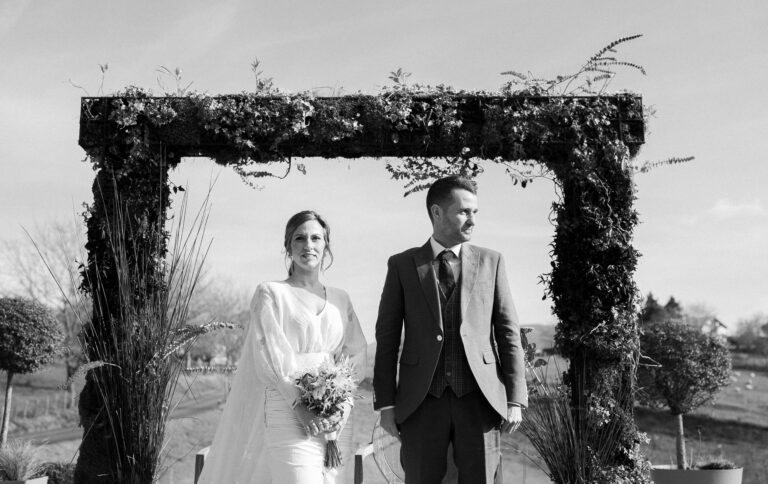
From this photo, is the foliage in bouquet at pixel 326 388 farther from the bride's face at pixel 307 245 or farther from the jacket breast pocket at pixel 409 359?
the bride's face at pixel 307 245

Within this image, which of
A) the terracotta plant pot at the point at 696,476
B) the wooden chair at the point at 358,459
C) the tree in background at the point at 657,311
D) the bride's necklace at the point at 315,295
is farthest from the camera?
the tree in background at the point at 657,311

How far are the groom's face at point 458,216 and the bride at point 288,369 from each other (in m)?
0.70

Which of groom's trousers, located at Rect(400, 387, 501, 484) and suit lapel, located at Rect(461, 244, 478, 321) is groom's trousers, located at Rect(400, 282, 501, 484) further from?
suit lapel, located at Rect(461, 244, 478, 321)

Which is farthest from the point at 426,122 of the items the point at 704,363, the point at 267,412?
the point at 704,363

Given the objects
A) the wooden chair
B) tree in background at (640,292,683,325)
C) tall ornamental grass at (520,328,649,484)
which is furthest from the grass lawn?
the wooden chair

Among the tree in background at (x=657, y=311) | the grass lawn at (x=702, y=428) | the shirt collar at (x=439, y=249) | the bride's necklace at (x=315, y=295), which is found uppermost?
the tree in background at (x=657, y=311)

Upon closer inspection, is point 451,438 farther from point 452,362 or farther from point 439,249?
point 439,249

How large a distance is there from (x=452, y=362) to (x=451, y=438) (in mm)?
336

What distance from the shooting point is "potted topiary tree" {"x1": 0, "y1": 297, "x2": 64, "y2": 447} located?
1035 cm

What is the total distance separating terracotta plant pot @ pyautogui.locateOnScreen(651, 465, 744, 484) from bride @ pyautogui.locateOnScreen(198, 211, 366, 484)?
5.14 m

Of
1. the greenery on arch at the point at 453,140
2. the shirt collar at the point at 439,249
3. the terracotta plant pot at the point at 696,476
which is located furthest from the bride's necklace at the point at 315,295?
the terracotta plant pot at the point at 696,476

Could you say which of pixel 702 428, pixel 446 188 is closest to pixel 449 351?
pixel 446 188

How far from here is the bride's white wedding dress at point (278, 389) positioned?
3367 millimetres

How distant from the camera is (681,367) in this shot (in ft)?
32.0
